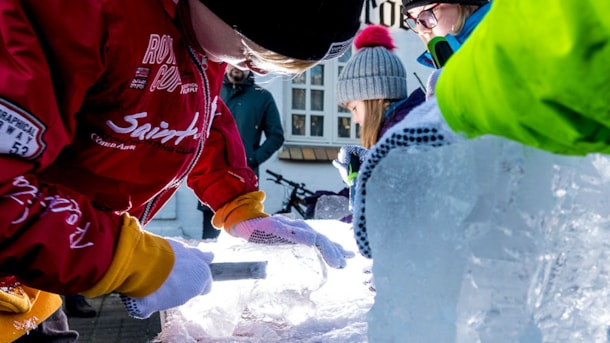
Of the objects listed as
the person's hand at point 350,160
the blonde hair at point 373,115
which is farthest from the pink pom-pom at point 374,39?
the person's hand at point 350,160

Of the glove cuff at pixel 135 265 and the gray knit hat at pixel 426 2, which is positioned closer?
the glove cuff at pixel 135 265

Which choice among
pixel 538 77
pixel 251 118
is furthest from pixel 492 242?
pixel 251 118

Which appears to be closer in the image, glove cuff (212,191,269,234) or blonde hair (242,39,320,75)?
blonde hair (242,39,320,75)

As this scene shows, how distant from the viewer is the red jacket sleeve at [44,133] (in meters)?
0.84

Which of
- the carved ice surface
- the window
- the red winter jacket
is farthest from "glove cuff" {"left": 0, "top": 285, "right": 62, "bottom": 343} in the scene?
the window

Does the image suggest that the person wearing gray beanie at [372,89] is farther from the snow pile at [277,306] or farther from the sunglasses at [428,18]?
the snow pile at [277,306]

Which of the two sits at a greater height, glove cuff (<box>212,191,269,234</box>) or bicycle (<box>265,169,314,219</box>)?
glove cuff (<box>212,191,269,234</box>)

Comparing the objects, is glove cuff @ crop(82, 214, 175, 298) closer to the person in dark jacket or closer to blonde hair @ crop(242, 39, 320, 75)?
blonde hair @ crop(242, 39, 320, 75)

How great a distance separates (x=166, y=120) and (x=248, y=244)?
1.94 ft

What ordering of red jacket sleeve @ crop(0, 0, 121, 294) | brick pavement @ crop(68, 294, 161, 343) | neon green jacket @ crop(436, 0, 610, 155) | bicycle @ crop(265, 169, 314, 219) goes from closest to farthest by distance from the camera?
neon green jacket @ crop(436, 0, 610, 155)
red jacket sleeve @ crop(0, 0, 121, 294)
brick pavement @ crop(68, 294, 161, 343)
bicycle @ crop(265, 169, 314, 219)

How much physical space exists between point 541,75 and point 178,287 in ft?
2.47

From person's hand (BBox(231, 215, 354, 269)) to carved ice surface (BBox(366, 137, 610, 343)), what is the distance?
31.1 inches

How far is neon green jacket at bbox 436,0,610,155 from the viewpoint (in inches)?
19.4

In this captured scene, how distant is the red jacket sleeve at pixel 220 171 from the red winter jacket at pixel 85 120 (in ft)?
1.29
